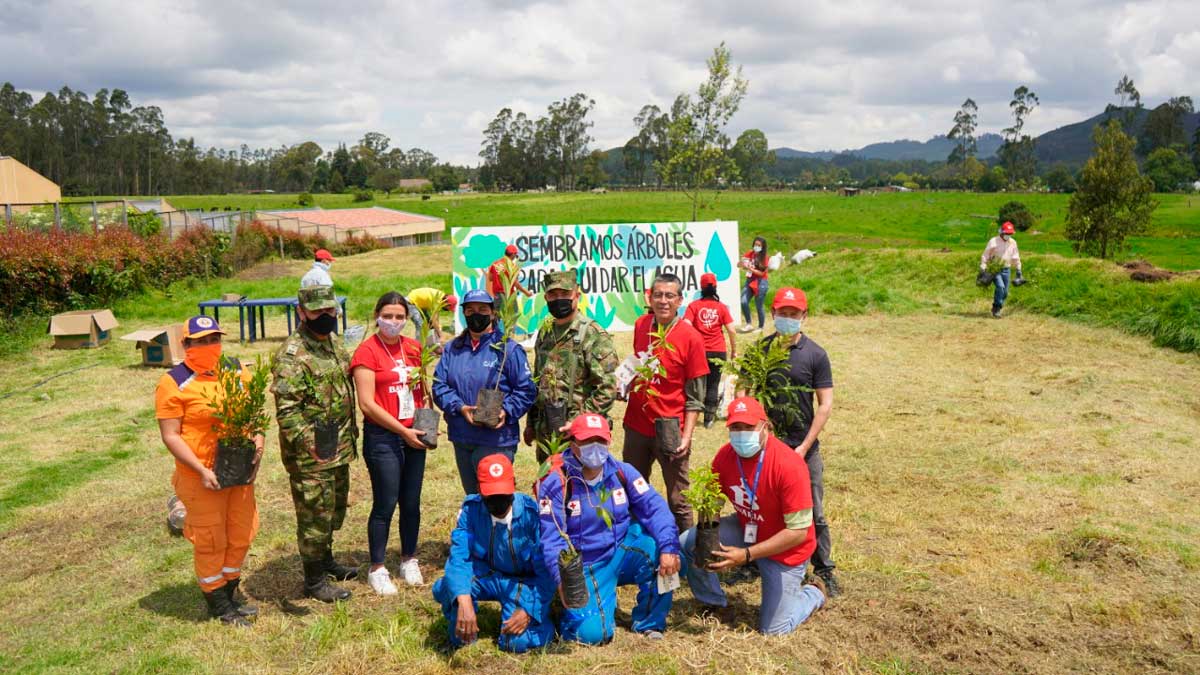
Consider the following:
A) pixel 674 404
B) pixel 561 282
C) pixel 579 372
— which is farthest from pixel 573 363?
pixel 674 404

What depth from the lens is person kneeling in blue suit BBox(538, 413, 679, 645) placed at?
15.6 feet

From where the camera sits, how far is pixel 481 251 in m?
15.1

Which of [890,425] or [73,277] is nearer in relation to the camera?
[890,425]

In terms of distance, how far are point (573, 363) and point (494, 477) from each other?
3.85ft

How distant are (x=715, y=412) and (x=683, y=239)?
21.8 feet

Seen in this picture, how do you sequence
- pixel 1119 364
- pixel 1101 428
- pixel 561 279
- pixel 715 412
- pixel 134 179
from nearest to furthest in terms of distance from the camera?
pixel 561 279 → pixel 1101 428 → pixel 715 412 → pixel 1119 364 → pixel 134 179

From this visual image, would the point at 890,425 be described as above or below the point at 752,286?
below

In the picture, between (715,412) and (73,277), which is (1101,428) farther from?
(73,277)

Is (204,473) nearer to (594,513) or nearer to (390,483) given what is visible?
(390,483)

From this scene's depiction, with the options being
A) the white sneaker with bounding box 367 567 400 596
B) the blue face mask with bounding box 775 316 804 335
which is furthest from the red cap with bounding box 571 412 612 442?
the white sneaker with bounding box 367 567 400 596

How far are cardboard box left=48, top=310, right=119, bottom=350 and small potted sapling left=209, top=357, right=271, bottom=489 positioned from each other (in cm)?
1260

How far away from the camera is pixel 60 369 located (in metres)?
13.7

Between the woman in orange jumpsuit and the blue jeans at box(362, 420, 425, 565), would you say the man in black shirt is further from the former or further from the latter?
the woman in orange jumpsuit

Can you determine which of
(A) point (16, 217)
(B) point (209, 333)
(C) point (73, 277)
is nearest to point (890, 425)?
(B) point (209, 333)
